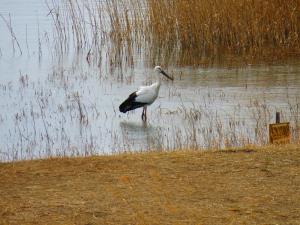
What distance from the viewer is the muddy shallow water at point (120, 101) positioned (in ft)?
31.0

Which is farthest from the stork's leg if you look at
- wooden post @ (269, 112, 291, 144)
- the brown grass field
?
the brown grass field

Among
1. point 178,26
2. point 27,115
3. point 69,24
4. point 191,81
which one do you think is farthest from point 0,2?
point 27,115

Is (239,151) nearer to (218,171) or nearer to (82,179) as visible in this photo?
(218,171)

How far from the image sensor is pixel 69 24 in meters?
19.7

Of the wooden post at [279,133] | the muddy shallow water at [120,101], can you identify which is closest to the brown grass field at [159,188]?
the wooden post at [279,133]

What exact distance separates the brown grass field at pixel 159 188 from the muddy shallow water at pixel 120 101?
5.59ft

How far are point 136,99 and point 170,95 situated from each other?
1455mm

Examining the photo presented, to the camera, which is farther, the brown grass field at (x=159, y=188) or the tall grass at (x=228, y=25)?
the tall grass at (x=228, y=25)

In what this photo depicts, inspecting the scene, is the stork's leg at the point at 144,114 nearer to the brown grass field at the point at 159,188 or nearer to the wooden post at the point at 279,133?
the wooden post at the point at 279,133

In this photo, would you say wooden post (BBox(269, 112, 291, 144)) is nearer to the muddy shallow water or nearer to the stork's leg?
the muddy shallow water

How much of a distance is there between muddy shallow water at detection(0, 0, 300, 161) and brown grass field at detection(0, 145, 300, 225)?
1704 millimetres

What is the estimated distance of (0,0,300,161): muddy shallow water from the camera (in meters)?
9.45

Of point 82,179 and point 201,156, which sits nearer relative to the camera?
point 82,179

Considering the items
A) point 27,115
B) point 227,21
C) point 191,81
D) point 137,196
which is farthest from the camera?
point 227,21
